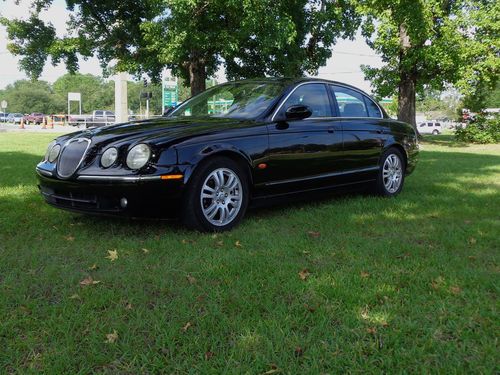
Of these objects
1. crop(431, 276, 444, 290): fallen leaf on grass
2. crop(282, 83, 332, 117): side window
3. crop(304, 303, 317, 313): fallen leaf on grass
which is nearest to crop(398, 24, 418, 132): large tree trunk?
crop(282, 83, 332, 117): side window

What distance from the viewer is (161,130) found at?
14.9ft

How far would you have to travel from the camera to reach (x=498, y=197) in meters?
6.77

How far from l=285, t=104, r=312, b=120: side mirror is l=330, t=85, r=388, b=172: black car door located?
0.88 m

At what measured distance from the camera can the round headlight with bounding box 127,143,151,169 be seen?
4.18 m

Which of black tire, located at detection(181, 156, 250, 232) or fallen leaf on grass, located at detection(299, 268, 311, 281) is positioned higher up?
black tire, located at detection(181, 156, 250, 232)

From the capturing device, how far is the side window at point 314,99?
5449 mm

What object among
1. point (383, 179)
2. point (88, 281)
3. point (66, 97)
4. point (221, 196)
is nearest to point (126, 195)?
point (221, 196)

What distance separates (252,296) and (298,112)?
101 inches

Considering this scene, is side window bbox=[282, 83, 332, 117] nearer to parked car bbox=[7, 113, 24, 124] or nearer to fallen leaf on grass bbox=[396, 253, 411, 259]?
fallen leaf on grass bbox=[396, 253, 411, 259]

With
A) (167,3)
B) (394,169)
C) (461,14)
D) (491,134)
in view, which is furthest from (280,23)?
(491,134)

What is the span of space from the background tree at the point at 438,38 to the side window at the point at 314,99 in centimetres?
1591

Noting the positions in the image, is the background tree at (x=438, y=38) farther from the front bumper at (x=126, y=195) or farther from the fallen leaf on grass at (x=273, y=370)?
the fallen leaf on grass at (x=273, y=370)

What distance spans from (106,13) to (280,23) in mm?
7191

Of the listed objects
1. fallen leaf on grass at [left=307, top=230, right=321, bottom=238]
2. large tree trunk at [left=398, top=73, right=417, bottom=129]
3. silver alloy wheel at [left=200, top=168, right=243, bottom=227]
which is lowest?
fallen leaf on grass at [left=307, top=230, right=321, bottom=238]
